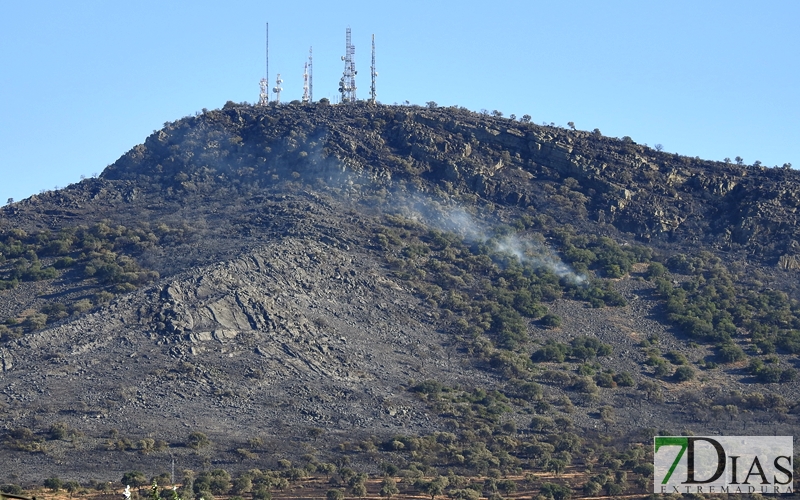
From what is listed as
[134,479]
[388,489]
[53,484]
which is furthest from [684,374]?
[53,484]

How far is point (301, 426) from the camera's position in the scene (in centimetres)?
6278

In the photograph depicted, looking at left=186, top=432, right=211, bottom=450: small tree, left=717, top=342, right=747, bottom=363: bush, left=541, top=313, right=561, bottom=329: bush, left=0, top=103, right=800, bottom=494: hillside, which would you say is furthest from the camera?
left=541, top=313, right=561, bottom=329: bush

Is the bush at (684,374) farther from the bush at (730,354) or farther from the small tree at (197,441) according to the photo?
the small tree at (197,441)

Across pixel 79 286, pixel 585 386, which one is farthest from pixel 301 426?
pixel 79 286

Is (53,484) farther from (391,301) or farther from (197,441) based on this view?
(391,301)

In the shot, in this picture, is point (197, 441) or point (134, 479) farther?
point (197, 441)

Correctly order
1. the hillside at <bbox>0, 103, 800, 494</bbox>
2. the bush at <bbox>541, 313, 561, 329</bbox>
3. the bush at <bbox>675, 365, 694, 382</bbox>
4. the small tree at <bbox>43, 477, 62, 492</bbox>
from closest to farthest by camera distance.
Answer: the small tree at <bbox>43, 477, 62, 492</bbox> < the hillside at <bbox>0, 103, 800, 494</bbox> < the bush at <bbox>675, 365, 694, 382</bbox> < the bush at <bbox>541, 313, 561, 329</bbox>

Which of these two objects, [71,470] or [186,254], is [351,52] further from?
[71,470]

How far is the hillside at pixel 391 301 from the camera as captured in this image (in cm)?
6178

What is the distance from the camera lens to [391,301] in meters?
79.8

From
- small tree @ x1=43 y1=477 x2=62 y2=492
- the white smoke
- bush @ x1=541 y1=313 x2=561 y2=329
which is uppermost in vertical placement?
the white smoke

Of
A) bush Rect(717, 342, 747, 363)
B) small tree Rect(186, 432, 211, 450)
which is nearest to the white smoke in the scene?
bush Rect(717, 342, 747, 363)

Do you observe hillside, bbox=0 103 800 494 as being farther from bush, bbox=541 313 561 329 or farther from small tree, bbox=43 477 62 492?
small tree, bbox=43 477 62 492

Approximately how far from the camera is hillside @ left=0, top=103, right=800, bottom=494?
61.8 metres
